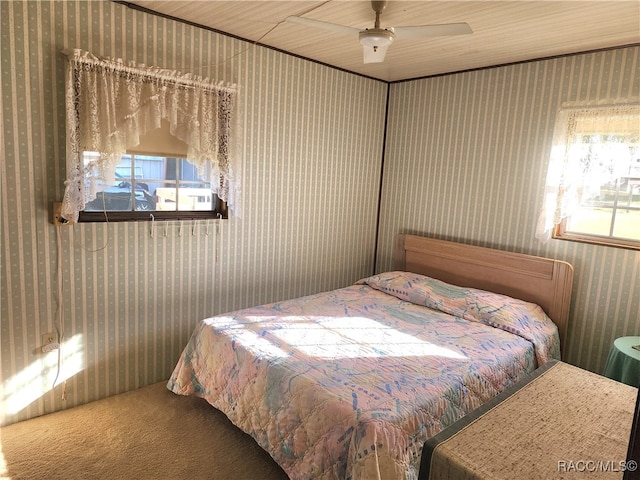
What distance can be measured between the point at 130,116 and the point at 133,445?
1.89 metres

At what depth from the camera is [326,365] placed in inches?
87.5

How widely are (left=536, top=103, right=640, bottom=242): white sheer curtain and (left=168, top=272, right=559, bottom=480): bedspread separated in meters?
0.75

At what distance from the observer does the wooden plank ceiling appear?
2330 mm

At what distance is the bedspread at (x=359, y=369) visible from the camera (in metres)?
1.84

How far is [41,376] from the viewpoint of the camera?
2.58 meters

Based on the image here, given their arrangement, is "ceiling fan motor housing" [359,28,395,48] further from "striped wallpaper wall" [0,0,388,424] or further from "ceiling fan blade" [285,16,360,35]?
"striped wallpaper wall" [0,0,388,424]

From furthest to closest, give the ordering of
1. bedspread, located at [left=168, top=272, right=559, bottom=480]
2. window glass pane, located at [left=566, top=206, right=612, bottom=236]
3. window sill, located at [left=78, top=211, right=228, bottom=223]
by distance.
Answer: window glass pane, located at [left=566, top=206, right=612, bottom=236], window sill, located at [left=78, top=211, right=228, bottom=223], bedspread, located at [left=168, top=272, right=559, bottom=480]

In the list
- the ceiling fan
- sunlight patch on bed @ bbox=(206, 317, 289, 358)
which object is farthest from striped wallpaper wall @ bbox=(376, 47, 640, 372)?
sunlight patch on bed @ bbox=(206, 317, 289, 358)

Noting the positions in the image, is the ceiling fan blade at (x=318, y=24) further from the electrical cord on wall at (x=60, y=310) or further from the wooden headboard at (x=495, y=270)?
the wooden headboard at (x=495, y=270)

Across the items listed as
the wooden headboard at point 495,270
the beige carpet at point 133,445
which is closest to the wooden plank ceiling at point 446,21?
the wooden headboard at point 495,270

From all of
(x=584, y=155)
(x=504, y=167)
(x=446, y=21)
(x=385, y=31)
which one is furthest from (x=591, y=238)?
(x=385, y=31)

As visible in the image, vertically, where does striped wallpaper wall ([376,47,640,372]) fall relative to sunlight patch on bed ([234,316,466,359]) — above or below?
above

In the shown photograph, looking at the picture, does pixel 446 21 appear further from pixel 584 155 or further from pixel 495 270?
pixel 495 270

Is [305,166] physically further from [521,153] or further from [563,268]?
[563,268]
